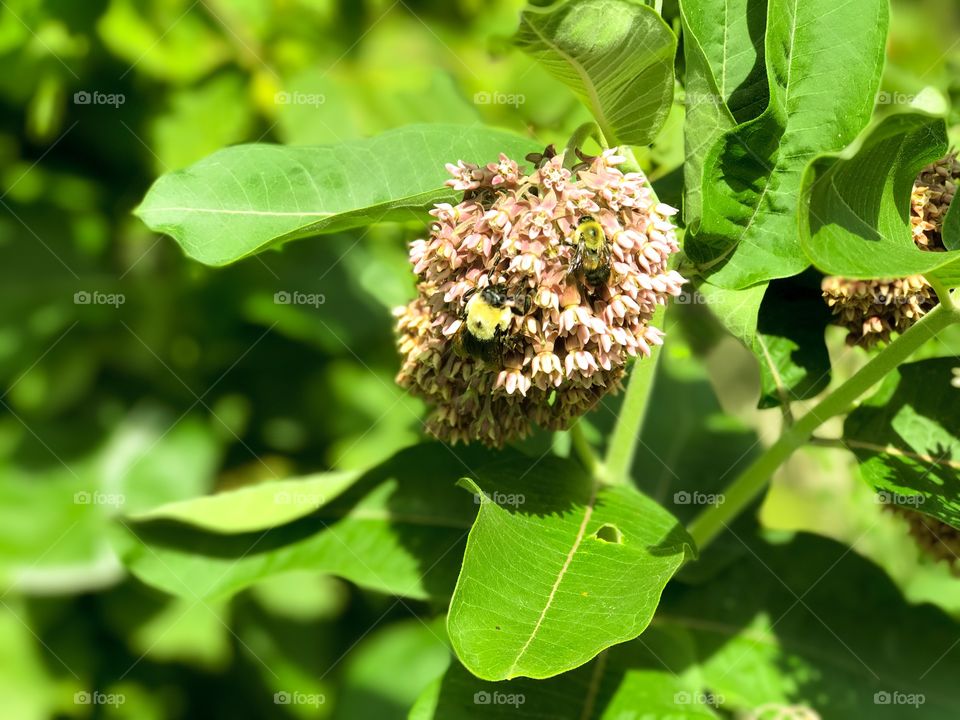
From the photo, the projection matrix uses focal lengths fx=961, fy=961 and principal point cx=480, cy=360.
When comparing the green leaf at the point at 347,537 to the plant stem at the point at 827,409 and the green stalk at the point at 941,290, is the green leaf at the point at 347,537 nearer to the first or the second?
the plant stem at the point at 827,409

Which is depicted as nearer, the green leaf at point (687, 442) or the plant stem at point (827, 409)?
the plant stem at point (827, 409)

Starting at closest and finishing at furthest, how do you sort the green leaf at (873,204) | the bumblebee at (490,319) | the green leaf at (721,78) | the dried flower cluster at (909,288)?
the green leaf at (873,204)
the bumblebee at (490,319)
the green leaf at (721,78)
the dried flower cluster at (909,288)

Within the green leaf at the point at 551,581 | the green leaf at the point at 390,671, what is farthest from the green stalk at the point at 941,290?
the green leaf at the point at 390,671

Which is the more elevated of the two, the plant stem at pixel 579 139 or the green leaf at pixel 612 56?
the green leaf at pixel 612 56

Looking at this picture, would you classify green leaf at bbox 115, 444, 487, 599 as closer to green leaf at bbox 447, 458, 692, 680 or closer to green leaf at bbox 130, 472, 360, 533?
green leaf at bbox 130, 472, 360, 533

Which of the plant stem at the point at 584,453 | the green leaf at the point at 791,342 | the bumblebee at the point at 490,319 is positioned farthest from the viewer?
the plant stem at the point at 584,453

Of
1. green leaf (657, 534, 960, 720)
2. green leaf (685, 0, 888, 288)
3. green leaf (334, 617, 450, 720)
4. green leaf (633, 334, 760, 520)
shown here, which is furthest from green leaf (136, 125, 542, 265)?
green leaf (334, 617, 450, 720)

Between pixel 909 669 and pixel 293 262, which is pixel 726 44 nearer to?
pixel 909 669

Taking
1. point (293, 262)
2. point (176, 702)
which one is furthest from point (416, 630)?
point (293, 262)

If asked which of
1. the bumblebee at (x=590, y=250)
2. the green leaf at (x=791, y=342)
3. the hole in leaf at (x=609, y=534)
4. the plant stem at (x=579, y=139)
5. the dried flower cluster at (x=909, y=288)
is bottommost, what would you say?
the hole in leaf at (x=609, y=534)
